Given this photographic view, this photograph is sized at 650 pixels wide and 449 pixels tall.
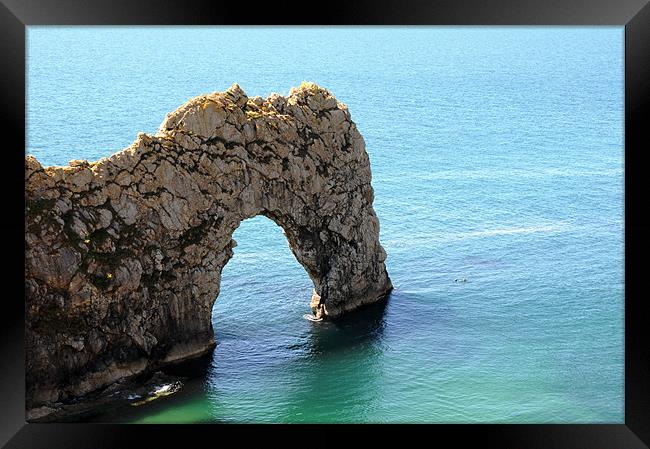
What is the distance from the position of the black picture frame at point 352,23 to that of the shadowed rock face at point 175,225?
1700 cm

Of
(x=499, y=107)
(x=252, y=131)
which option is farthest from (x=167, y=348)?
(x=499, y=107)

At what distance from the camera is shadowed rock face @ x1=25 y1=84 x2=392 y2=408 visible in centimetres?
4822

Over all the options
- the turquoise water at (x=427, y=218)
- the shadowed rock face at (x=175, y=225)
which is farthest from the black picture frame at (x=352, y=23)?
the shadowed rock face at (x=175, y=225)

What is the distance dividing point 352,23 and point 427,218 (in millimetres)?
60102

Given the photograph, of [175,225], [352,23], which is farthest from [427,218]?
[352,23]

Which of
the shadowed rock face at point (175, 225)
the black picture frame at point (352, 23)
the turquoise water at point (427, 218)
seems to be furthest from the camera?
the turquoise water at point (427, 218)

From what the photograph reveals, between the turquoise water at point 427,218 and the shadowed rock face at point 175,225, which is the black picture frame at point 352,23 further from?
the shadowed rock face at point 175,225

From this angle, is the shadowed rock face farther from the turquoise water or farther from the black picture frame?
the black picture frame

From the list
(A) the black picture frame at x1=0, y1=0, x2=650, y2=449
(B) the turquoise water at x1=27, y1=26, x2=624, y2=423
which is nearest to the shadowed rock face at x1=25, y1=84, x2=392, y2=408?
(B) the turquoise water at x1=27, y1=26, x2=624, y2=423

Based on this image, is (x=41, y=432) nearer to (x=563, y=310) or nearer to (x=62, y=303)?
(x=62, y=303)

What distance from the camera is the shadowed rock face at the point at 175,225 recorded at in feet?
158

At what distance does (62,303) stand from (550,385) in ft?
89.5

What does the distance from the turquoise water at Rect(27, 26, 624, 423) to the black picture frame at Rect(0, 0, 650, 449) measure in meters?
2.87

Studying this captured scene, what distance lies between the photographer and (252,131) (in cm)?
5541
